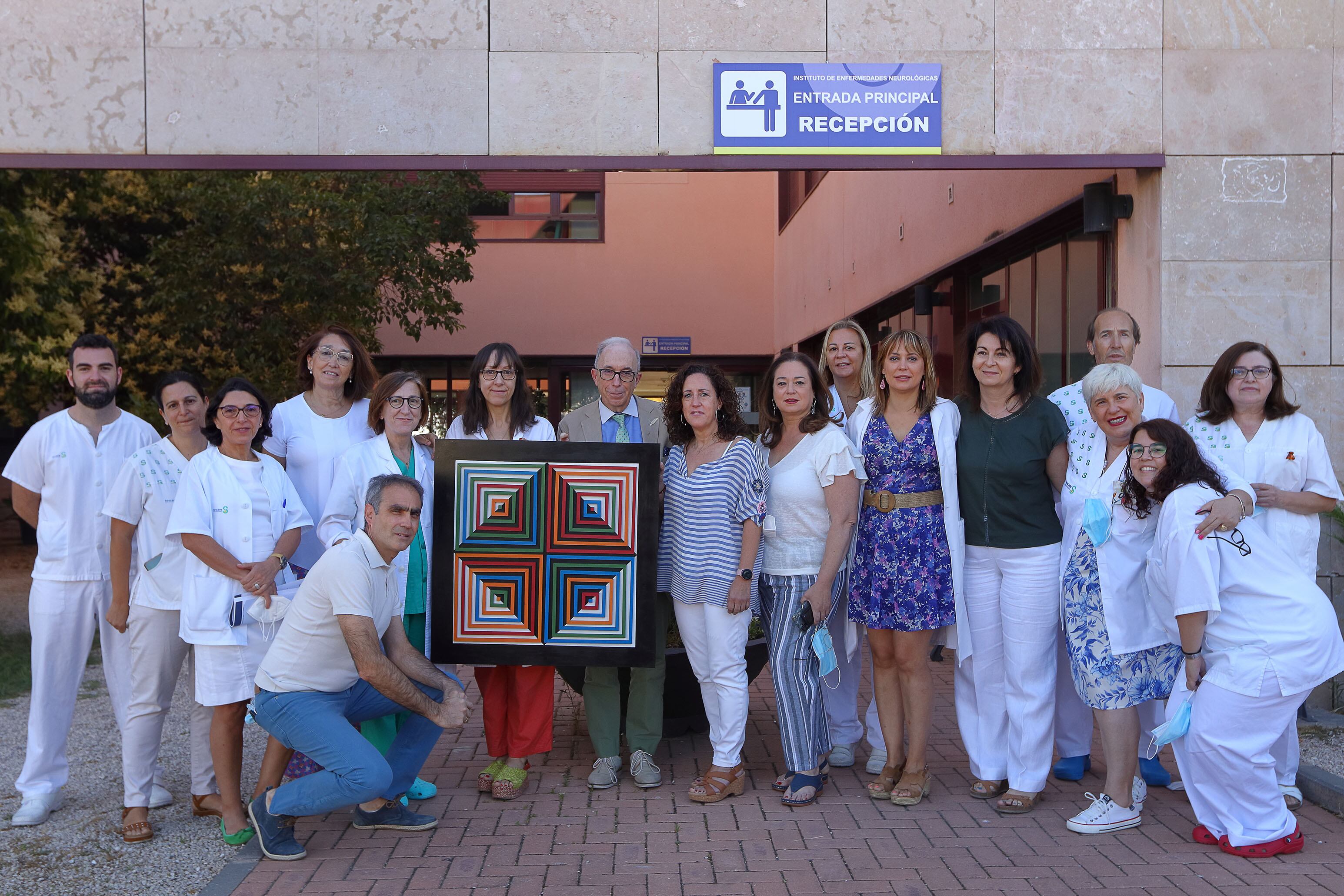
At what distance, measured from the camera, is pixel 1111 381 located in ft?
15.6

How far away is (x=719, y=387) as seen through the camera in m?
5.26

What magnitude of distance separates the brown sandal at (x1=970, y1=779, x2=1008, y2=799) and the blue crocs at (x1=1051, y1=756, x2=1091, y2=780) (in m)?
0.46

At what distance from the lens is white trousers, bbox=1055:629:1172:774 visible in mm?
5422

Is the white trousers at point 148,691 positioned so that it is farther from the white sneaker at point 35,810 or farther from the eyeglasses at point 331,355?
the eyeglasses at point 331,355

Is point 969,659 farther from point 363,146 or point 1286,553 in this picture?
point 363,146

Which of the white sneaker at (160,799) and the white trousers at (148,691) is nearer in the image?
the white trousers at (148,691)

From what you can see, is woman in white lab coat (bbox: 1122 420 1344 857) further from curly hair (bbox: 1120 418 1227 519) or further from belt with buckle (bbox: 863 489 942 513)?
belt with buckle (bbox: 863 489 942 513)

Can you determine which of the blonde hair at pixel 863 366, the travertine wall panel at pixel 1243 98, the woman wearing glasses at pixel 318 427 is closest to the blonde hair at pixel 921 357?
the blonde hair at pixel 863 366

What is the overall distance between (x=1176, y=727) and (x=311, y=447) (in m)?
3.82

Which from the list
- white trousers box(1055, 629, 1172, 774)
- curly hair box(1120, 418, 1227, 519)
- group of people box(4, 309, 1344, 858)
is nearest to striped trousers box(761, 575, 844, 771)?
group of people box(4, 309, 1344, 858)

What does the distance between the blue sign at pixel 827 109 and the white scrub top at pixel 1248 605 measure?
2.97m

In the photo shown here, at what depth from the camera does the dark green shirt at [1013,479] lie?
16.3 feet

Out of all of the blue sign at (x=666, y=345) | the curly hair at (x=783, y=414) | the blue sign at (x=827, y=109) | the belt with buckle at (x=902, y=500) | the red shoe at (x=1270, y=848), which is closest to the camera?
the red shoe at (x=1270, y=848)

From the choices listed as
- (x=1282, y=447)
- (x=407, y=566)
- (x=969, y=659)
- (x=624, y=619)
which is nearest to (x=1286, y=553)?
(x=1282, y=447)
